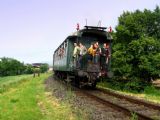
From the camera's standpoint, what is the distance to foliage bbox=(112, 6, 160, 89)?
82.8ft

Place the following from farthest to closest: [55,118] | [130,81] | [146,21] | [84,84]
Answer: [146,21] → [130,81] → [84,84] → [55,118]

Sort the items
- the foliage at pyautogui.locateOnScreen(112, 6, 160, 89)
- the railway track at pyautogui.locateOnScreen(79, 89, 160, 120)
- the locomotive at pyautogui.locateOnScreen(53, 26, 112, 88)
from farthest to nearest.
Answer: the foliage at pyautogui.locateOnScreen(112, 6, 160, 89) < the locomotive at pyautogui.locateOnScreen(53, 26, 112, 88) < the railway track at pyautogui.locateOnScreen(79, 89, 160, 120)

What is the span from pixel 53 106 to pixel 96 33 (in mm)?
→ 8620

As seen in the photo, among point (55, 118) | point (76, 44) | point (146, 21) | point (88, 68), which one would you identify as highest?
point (146, 21)

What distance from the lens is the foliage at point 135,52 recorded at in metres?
25.2

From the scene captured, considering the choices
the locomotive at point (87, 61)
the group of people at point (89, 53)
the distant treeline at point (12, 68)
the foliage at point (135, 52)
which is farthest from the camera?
the distant treeline at point (12, 68)

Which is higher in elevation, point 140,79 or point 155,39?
point 155,39

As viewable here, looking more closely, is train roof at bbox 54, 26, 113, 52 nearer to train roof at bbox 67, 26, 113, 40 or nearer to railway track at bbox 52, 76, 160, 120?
train roof at bbox 67, 26, 113, 40

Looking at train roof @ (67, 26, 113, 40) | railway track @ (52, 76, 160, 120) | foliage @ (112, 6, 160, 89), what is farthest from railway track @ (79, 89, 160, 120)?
foliage @ (112, 6, 160, 89)

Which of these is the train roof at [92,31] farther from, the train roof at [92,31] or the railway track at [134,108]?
the railway track at [134,108]

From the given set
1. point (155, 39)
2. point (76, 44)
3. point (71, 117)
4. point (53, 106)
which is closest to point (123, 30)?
point (155, 39)

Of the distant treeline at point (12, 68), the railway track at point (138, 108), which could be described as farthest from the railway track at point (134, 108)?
the distant treeline at point (12, 68)

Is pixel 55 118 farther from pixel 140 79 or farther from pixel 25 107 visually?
pixel 140 79

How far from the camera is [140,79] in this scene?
25875 mm
